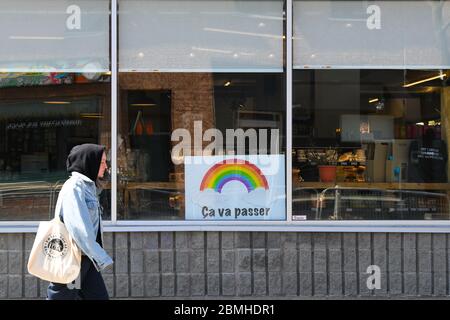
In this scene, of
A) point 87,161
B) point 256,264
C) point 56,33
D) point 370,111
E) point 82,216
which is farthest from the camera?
point 370,111

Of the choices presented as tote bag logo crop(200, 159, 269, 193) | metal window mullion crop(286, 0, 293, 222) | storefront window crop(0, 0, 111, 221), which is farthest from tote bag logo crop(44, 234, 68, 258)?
metal window mullion crop(286, 0, 293, 222)

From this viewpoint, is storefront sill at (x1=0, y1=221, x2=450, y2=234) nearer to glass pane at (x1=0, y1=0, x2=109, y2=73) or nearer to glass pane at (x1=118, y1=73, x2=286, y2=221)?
glass pane at (x1=118, y1=73, x2=286, y2=221)

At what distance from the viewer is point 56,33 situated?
6.79 metres

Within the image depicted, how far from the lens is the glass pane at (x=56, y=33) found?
677 cm

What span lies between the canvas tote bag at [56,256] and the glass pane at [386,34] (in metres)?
3.44

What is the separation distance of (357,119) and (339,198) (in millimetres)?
892

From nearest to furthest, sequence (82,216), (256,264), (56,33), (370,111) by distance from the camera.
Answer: (82,216) < (256,264) < (56,33) < (370,111)

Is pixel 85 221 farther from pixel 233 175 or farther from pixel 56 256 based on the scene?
pixel 233 175

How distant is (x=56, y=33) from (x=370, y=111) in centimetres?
352

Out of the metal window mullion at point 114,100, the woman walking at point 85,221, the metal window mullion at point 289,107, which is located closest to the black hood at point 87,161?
the woman walking at point 85,221

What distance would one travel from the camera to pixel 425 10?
22.3 ft

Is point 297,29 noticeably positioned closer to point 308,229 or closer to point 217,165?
point 217,165

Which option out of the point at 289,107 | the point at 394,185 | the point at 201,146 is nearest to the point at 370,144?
the point at 394,185

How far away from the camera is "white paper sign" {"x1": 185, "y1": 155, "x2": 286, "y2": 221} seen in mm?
6762
